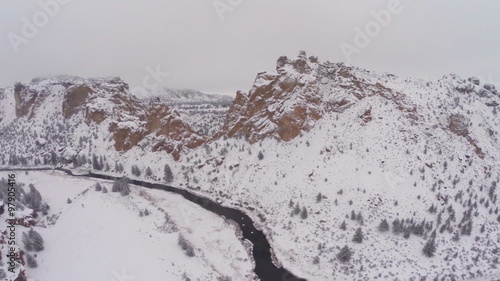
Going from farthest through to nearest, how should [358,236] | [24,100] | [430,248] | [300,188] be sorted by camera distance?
[24,100], [300,188], [358,236], [430,248]

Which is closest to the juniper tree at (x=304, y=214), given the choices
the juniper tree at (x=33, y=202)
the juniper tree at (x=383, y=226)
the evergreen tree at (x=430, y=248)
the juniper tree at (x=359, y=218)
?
the juniper tree at (x=359, y=218)

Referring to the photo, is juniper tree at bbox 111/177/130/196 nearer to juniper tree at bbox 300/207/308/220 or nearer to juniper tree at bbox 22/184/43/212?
juniper tree at bbox 22/184/43/212

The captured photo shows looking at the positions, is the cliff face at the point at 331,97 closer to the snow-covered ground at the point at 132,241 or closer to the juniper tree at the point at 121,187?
the snow-covered ground at the point at 132,241

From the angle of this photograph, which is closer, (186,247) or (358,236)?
(358,236)

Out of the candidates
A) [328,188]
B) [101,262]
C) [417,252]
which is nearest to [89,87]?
[101,262]

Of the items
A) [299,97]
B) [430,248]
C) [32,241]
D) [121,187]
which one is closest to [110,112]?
[121,187]

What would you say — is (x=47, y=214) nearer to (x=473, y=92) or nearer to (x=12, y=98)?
(x=473, y=92)

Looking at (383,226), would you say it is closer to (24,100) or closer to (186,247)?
(186,247)
